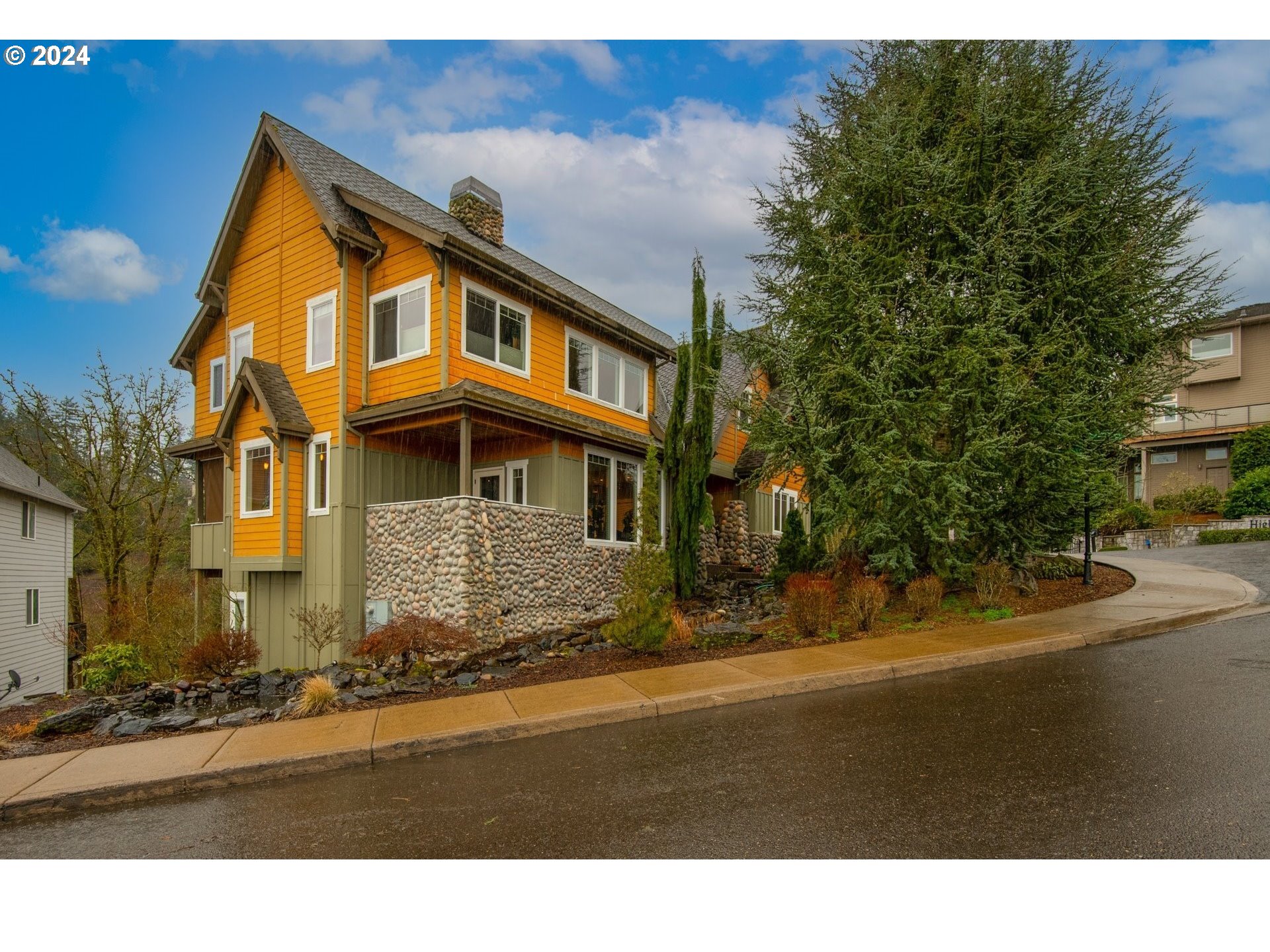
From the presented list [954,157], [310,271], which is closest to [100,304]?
[310,271]

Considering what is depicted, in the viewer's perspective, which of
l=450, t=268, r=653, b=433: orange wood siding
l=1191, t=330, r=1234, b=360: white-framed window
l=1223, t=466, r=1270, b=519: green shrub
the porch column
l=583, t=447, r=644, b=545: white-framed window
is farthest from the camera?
l=1191, t=330, r=1234, b=360: white-framed window

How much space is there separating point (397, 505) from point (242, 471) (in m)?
4.60

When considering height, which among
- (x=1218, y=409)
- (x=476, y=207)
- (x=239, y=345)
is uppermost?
(x=476, y=207)

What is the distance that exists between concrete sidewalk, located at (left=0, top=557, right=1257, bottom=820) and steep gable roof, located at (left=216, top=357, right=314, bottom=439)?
26.8 ft

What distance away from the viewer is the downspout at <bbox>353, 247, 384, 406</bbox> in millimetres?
13945

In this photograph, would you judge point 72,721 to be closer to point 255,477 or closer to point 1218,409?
point 255,477

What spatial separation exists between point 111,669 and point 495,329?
338 inches

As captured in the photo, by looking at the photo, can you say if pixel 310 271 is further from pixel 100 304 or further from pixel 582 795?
pixel 582 795

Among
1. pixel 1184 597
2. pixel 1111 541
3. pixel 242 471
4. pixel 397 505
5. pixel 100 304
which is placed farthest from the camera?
pixel 1111 541

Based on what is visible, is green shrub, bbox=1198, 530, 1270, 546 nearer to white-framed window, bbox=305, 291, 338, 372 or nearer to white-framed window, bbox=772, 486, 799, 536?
white-framed window, bbox=772, 486, 799, 536

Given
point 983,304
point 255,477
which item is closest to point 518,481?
point 255,477

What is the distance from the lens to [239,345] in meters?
16.6

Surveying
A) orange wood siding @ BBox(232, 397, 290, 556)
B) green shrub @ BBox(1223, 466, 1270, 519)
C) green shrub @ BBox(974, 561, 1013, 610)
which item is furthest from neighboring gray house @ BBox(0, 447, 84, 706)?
green shrub @ BBox(1223, 466, 1270, 519)

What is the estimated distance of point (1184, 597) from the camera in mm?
11164
